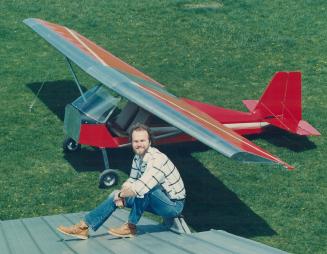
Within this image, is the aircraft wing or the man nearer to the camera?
the man

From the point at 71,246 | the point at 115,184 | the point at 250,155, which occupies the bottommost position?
the point at 115,184

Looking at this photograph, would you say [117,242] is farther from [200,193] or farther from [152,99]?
[200,193]

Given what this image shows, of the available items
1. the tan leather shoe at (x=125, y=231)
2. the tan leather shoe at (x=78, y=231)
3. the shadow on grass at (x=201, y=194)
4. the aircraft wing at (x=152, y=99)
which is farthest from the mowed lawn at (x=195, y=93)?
the tan leather shoe at (x=78, y=231)

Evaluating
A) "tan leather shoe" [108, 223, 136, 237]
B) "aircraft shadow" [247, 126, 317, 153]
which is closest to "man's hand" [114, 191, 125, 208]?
"tan leather shoe" [108, 223, 136, 237]

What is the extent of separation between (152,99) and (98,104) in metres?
2.40

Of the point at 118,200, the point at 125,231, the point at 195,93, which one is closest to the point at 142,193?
the point at 118,200

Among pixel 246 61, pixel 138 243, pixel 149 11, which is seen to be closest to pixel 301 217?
pixel 138 243

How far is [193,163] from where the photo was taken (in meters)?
14.3

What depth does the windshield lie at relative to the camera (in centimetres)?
1344

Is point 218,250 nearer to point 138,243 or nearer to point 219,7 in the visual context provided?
point 138,243

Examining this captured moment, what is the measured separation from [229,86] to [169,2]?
7.95 m

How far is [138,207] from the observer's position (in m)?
8.80

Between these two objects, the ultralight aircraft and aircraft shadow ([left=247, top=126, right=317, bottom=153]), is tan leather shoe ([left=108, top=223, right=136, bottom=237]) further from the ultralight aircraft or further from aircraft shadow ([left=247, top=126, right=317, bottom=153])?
aircraft shadow ([left=247, top=126, right=317, bottom=153])

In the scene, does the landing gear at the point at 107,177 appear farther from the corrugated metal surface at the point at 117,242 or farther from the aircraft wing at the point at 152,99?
the corrugated metal surface at the point at 117,242
